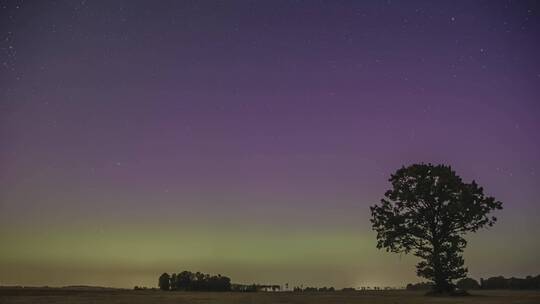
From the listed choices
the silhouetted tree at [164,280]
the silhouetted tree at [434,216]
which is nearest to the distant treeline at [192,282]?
the silhouetted tree at [164,280]

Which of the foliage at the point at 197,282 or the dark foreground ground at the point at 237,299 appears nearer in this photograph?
the dark foreground ground at the point at 237,299

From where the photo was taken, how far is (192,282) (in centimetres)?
7794

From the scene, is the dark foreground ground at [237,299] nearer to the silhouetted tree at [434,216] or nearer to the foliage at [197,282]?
the silhouetted tree at [434,216]

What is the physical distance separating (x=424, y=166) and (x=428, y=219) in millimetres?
5306

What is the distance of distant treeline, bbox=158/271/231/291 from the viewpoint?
76062mm

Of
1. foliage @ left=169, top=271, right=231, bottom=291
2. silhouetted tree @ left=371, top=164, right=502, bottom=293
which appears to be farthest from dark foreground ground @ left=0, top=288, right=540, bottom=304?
foliage @ left=169, top=271, right=231, bottom=291

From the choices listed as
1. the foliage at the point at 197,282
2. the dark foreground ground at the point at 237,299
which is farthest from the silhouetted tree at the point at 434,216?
the foliage at the point at 197,282

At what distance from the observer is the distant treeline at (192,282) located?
7606 centimetres

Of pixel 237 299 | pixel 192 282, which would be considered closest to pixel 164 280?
pixel 192 282

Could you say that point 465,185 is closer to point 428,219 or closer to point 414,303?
point 428,219

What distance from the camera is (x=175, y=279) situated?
78.8 metres

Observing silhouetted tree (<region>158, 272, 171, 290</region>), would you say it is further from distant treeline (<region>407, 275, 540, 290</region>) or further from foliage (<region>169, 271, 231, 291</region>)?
distant treeline (<region>407, 275, 540, 290</region>)

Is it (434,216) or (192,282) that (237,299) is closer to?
(434,216)

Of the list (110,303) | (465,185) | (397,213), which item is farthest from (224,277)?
(110,303)
